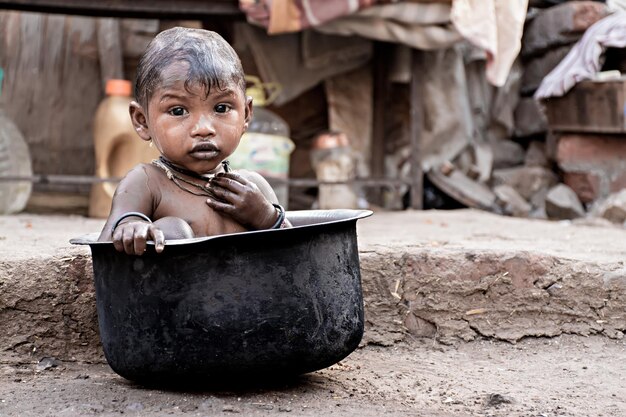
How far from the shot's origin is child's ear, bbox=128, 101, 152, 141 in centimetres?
186

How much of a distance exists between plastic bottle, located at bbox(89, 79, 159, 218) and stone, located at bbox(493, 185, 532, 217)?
2231mm

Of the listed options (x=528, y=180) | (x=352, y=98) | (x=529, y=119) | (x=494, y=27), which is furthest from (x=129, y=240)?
(x=529, y=119)

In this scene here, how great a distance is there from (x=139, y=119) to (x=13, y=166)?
2652 mm

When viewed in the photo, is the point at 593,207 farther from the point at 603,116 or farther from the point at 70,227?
the point at 70,227

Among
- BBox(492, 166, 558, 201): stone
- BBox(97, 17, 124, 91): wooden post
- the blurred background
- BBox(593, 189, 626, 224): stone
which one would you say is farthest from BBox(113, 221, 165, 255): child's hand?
BBox(492, 166, 558, 201): stone

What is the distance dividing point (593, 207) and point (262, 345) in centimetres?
384

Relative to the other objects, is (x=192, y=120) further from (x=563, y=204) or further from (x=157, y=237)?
(x=563, y=204)

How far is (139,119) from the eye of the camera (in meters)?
1.88

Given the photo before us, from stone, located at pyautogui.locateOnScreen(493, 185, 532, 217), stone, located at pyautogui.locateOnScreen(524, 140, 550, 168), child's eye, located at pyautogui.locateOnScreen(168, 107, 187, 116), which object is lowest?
stone, located at pyautogui.locateOnScreen(493, 185, 532, 217)

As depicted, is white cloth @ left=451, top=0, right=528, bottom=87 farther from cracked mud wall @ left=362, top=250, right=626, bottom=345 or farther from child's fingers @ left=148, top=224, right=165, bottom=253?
child's fingers @ left=148, top=224, right=165, bottom=253

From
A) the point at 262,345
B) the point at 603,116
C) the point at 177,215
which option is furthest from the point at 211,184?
the point at 603,116

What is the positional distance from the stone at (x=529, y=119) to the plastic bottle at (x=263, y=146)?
2.27m

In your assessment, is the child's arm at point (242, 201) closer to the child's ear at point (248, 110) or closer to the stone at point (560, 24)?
the child's ear at point (248, 110)

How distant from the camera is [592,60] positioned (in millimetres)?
4852
